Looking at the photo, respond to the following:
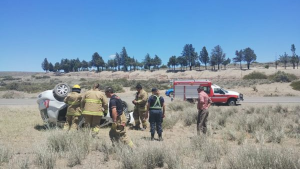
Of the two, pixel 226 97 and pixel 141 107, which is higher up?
pixel 141 107

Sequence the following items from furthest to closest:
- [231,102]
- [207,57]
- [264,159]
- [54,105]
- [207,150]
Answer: [207,57]
[231,102]
[54,105]
[207,150]
[264,159]

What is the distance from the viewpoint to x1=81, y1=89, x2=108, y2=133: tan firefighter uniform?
7.24 metres

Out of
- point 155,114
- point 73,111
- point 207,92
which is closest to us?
point 155,114

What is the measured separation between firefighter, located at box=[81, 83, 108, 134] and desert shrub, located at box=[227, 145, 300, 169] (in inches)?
150

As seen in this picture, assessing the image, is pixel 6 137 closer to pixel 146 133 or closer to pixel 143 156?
pixel 146 133

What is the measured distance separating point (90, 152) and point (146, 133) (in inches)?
143

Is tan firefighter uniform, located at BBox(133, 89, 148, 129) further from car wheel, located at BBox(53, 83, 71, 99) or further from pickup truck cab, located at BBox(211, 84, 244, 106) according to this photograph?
pickup truck cab, located at BBox(211, 84, 244, 106)

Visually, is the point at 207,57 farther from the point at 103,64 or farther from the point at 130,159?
the point at 130,159

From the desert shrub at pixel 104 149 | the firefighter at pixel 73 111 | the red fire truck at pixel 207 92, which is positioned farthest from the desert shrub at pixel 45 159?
the red fire truck at pixel 207 92

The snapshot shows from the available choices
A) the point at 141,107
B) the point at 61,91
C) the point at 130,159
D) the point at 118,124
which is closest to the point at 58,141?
the point at 118,124

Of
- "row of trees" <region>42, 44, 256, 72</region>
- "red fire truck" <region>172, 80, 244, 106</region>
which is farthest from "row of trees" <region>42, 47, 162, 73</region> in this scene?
"red fire truck" <region>172, 80, 244, 106</region>

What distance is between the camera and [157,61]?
119 meters

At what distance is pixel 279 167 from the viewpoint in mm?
4707

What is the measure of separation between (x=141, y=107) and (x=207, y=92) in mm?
12954
